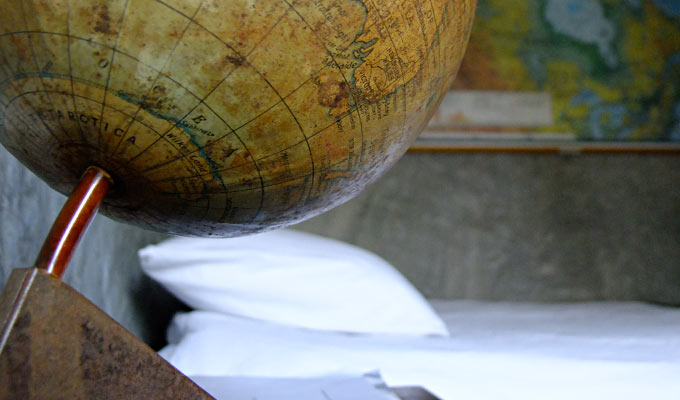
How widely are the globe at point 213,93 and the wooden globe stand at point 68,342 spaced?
0.04 m

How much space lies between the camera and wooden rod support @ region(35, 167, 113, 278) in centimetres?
36

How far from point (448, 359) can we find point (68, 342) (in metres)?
0.69

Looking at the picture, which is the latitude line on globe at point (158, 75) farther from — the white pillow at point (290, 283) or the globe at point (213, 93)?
the white pillow at point (290, 283)

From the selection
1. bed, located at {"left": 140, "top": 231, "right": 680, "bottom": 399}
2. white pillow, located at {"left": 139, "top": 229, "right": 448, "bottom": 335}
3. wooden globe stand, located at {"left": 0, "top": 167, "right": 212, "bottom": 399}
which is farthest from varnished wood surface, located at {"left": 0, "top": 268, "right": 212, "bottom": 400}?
white pillow, located at {"left": 139, "top": 229, "right": 448, "bottom": 335}

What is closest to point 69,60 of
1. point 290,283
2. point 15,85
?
point 15,85

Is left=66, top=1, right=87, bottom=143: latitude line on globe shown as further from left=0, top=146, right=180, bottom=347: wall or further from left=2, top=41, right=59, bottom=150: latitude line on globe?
left=0, top=146, right=180, bottom=347: wall

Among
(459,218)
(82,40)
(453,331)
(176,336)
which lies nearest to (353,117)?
(82,40)

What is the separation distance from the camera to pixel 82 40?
323 millimetres

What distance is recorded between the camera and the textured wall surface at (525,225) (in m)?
2.34

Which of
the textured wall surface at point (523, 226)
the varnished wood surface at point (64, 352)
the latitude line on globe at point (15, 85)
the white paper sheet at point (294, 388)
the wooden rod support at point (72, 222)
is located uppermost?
the textured wall surface at point (523, 226)

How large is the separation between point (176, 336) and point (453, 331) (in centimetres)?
61

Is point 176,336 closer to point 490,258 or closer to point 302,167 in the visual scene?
point 302,167

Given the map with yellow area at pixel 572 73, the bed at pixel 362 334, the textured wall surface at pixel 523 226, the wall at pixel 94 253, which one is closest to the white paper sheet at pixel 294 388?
the bed at pixel 362 334

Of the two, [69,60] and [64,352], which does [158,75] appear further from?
[64,352]
